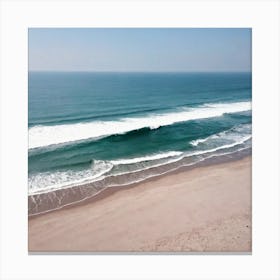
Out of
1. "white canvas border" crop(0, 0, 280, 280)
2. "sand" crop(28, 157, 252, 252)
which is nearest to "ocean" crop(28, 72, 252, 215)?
"white canvas border" crop(0, 0, 280, 280)

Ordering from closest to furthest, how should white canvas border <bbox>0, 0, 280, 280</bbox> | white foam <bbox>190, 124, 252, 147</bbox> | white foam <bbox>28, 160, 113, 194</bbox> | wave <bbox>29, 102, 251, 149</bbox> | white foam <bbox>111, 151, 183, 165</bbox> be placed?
white canvas border <bbox>0, 0, 280, 280</bbox>
white foam <bbox>28, 160, 113, 194</bbox>
wave <bbox>29, 102, 251, 149</bbox>
white foam <bbox>111, 151, 183, 165</bbox>
white foam <bbox>190, 124, 252, 147</bbox>

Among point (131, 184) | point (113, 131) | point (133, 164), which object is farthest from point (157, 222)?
point (113, 131)

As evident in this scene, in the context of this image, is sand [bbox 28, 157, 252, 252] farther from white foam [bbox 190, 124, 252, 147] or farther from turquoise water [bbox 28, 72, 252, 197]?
white foam [bbox 190, 124, 252, 147]

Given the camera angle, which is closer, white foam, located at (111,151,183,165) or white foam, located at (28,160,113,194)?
white foam, located at (28,160,113,194)
